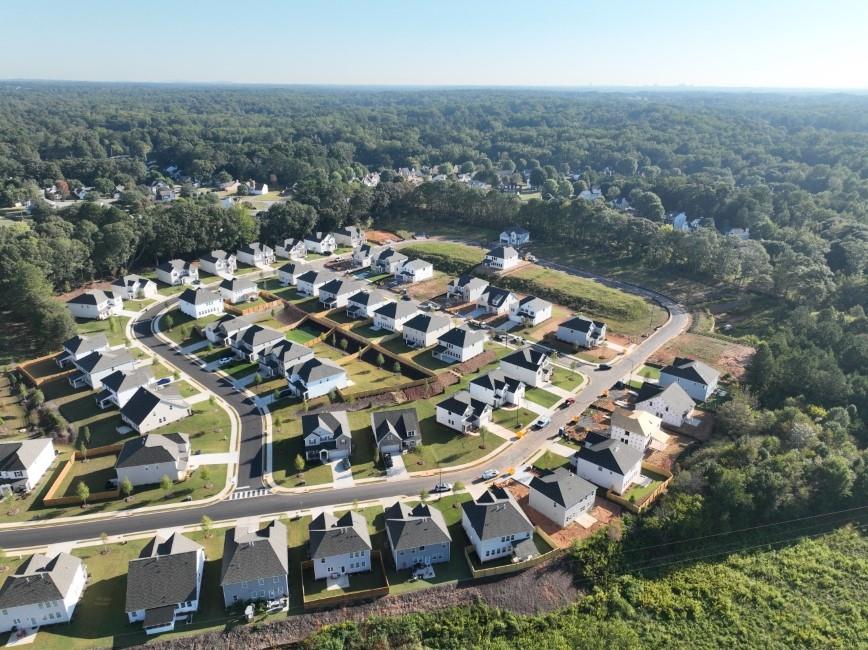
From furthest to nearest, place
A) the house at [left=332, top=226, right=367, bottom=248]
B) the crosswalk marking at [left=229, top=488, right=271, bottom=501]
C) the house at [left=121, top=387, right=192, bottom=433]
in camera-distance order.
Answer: the house at [left=332, top=226, right=367, bottom=248], the house at [left=121, top=387, right=192, bottom=433], the crosswalk marking at [left=229, top=488, right=271, bottom=501]

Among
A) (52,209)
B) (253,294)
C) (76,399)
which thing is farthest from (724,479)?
(52,209)

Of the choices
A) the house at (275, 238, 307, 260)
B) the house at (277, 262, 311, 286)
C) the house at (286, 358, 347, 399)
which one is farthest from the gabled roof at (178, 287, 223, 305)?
the house at (275, 238, 307, 260)

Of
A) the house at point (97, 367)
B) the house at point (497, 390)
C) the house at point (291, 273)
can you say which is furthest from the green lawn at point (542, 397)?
the house at point (291, 273)

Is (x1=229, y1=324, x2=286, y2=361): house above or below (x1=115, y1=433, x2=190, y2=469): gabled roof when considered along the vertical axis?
below

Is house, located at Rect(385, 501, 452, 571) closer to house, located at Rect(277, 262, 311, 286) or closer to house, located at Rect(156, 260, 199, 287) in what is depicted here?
house, located at Rect(277, 262, 311, 286)

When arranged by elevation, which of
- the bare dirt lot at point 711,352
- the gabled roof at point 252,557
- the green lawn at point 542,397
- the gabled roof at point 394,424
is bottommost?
the bare dirt lot at point 711,352

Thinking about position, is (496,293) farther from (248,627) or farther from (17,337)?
(17,337)

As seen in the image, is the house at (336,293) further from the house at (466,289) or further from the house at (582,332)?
the house at (582,332)
